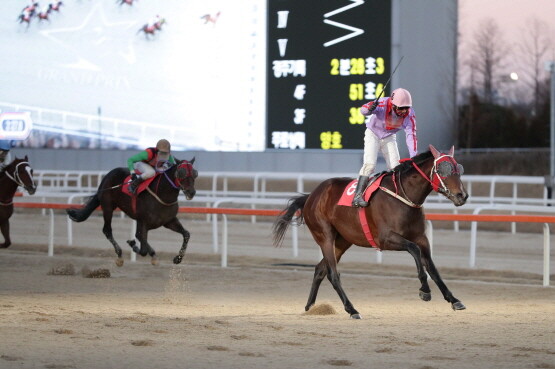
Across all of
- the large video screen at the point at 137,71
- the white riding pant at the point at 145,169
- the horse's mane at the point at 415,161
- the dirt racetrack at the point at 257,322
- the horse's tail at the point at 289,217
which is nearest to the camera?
the dirt racetrack at the point at 257,322

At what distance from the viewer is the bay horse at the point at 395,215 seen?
671cm

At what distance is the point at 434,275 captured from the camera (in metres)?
6.71

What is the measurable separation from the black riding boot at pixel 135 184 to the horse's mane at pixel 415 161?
13.0 feet

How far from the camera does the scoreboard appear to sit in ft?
53.2

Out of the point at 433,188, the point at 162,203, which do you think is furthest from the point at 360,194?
the point at 162,203

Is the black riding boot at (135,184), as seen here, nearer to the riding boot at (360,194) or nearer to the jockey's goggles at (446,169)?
the riding boot at (360,194)

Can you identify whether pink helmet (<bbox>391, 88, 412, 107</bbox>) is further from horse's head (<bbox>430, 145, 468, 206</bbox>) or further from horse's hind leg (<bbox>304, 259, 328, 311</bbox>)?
horse's hind leg (<bbox>304, 259, 328, 311</bbox>)

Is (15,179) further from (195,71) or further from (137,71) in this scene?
(137,71)

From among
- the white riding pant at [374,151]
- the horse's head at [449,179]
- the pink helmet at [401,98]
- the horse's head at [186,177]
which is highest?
the pink helmet at [401,98]

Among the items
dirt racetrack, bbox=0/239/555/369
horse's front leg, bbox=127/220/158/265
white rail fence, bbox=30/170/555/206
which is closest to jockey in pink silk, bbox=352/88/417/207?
dirt racetrack, bbox=0/239/555/369

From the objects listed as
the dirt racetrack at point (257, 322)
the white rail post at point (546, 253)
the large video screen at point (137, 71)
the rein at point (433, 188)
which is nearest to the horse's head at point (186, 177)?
the dirt racetrack at point (257, 322)

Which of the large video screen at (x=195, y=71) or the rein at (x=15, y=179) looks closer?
the rein at (x=15, y=179)

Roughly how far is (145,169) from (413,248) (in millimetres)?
4308

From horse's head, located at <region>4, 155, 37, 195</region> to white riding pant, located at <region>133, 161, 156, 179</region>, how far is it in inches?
60.9
